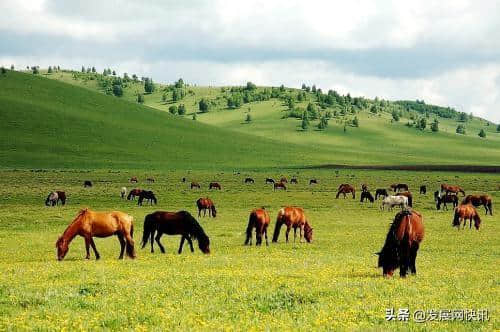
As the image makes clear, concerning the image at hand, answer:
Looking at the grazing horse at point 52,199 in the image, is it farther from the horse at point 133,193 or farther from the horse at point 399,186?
the horse at point 399,186

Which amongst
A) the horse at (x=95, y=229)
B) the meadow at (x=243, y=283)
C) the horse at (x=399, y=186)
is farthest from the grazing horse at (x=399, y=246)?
the horse at (x=399, y=186)

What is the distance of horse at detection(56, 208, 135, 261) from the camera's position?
2175 cm

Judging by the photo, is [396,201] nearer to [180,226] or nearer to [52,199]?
[52,199]

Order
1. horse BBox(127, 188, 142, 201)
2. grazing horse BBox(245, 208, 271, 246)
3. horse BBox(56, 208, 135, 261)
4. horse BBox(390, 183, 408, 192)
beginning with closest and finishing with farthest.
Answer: horse BBox(56, 208, 135, 261)
grazing horse BBox(245, 208, 271, 246)
horse BBox(127, 188, 142, 201)
horse BBox(390, 183, 408, 192)

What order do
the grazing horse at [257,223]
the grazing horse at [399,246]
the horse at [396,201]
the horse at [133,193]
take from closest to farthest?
the grazing horse at [399,246] < the grazing horse at [257,223] < the horse at [396,201] < the horse at [133,193]

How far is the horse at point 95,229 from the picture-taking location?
21.8 meters

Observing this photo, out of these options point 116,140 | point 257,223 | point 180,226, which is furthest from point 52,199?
point 116,140

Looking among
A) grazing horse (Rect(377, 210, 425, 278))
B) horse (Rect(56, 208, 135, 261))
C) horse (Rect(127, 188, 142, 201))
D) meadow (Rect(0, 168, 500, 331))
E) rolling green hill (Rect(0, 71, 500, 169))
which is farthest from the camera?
rolling green hill (Rect(0, 71, 500, 169))

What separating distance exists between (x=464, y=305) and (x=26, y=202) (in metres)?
49.1

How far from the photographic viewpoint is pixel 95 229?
870 inches

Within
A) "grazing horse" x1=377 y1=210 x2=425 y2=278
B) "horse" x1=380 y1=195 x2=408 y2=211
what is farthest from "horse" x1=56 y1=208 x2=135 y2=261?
"horse" x1=380 y1=195 x2=408 y2=211

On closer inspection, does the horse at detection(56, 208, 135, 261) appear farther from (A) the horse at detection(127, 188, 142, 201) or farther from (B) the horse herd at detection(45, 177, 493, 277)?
(A) the horse at detection(127, 188, 142, 201)

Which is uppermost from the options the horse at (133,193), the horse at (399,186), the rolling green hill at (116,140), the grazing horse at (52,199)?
the rolling green hill at (116,140)

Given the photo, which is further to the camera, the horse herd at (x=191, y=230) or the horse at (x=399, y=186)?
the horse at (x=399, y=186)
